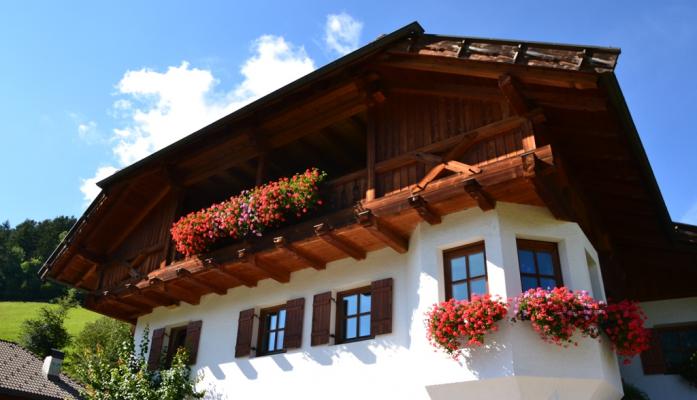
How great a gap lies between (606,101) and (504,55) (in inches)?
54.7

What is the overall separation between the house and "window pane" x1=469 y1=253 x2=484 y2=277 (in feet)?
0.10

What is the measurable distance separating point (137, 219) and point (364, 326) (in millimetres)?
6893

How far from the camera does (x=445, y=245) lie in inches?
340

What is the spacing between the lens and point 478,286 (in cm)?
821

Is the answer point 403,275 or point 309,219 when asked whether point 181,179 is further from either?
point 403,275

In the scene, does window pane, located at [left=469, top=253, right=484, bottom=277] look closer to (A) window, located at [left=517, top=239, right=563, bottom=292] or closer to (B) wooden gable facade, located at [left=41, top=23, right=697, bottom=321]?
(A) window, located at [left=517, top=239, right=563, bottom=292]

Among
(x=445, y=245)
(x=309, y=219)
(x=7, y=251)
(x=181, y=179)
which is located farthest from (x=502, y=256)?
(x=7, y=251)

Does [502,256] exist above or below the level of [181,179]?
below

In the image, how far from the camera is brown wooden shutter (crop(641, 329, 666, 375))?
1005 centimetres

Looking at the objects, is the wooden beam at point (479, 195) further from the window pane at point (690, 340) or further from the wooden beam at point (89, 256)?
the wooden beam at point (89, 256)

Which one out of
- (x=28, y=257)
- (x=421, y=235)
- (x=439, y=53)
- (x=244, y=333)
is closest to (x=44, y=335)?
(x=244, y=333)

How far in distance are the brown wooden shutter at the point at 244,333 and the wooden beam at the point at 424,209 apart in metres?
3.90

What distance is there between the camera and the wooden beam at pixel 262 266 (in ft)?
32.8

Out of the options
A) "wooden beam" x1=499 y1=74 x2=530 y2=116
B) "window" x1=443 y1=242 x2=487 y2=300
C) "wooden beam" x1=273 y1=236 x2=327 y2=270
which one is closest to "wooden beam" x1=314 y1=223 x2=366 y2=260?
"wooden beam" x1=273 y1=236 x2=327 y2=270
